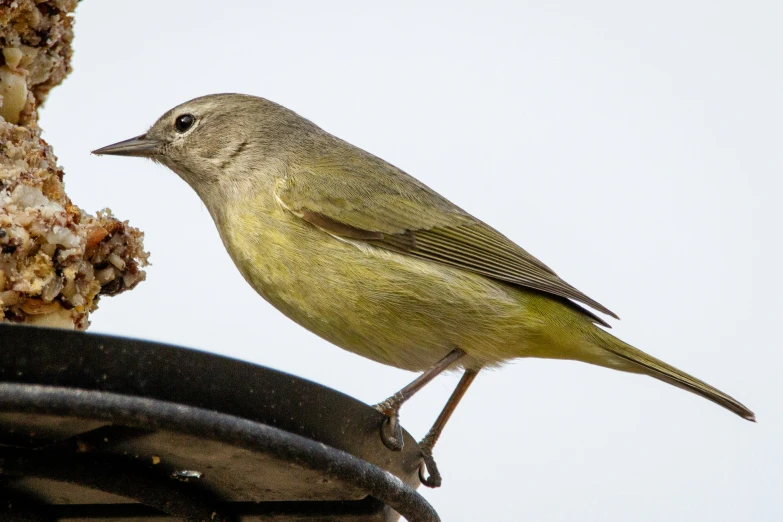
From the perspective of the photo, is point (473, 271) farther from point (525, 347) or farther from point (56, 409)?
point (56, 409)

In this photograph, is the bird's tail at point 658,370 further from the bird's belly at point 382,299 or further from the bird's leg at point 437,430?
the bird's leg at point 437,430

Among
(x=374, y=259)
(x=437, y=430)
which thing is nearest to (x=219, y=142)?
(x=374, y=259)

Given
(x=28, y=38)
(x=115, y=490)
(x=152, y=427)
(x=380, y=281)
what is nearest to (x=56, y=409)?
(x=152, y=427)

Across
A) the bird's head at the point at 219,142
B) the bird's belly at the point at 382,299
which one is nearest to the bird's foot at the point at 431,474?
the bird's belly at the point at 382,299

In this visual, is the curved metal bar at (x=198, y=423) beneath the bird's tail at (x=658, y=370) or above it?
beneath

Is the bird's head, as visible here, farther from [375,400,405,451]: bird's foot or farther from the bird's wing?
[375,400,405,451]: bird's foot

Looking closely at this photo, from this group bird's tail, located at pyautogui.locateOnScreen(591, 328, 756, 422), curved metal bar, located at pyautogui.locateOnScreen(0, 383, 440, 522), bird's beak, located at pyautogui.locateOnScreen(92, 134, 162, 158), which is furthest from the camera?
bird's beak, located at pyautogui.locateOnScreen(92, 134, 162, 158)

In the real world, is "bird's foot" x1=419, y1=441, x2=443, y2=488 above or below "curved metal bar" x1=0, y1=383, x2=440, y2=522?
above

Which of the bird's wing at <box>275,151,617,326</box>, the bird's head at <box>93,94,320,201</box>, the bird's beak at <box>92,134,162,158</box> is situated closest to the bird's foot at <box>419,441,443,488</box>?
the bird's wing at <box>275,151,617,326</box>
